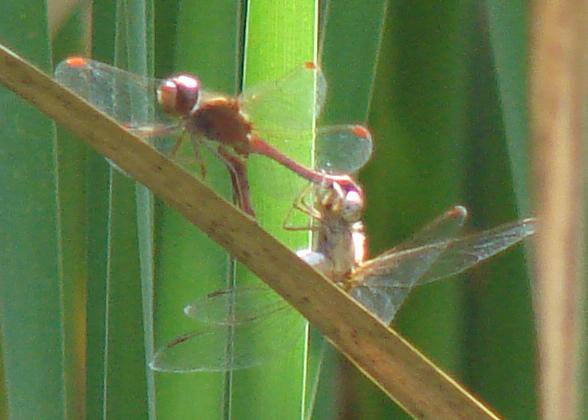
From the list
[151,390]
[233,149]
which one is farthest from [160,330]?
[233,149]

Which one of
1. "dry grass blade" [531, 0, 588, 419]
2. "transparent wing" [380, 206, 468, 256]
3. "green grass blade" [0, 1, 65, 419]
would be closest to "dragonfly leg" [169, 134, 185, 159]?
"green grass blade" [0, 1, 65, 419]

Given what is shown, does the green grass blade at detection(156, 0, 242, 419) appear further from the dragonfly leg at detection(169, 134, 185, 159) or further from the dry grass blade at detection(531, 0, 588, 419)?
the dry grass blade at detection(531, 0, 588, 419)

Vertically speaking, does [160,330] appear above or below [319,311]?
below

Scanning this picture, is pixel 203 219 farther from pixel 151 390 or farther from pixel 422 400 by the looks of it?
pixel 151 390

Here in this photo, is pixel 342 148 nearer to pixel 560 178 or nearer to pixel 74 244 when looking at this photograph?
pixel 74 244

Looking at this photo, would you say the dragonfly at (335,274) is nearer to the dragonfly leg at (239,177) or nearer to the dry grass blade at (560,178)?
the dragonfly leg at (239,177)

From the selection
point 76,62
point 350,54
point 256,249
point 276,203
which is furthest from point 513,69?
point 256,249
